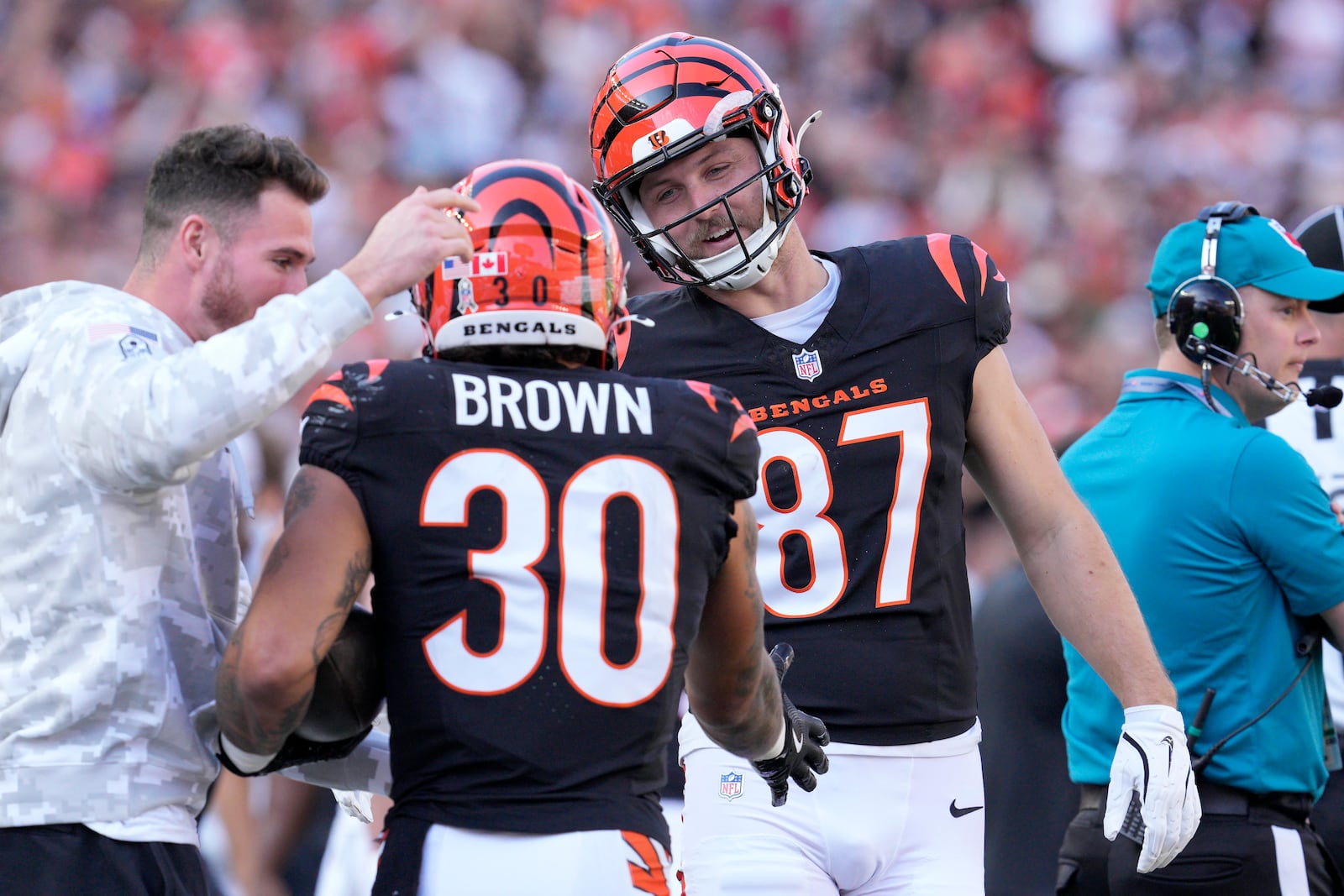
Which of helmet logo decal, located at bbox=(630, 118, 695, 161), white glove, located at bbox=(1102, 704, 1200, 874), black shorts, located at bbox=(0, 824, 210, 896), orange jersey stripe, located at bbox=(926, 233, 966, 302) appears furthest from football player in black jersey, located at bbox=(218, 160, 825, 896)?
white glove, located at bbox=(1102, 704, 1200, 874)

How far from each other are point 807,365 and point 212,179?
49.9 inches

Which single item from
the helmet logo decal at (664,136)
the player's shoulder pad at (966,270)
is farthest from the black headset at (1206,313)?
the helmet logo decal at (664,136)

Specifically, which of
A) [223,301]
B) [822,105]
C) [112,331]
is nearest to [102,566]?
[112,331]

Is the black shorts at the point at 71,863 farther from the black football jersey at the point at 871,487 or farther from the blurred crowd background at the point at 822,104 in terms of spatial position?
the blurred crowd background at the point at 822,104

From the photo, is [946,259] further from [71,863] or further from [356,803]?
[71,863]

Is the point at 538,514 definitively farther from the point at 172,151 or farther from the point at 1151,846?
the point at 1151,846

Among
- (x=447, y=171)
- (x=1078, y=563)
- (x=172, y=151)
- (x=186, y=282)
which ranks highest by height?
(x=447, y=171)

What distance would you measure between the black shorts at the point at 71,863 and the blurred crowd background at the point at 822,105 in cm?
841

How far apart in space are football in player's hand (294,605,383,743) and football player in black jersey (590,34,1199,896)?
3.28ft

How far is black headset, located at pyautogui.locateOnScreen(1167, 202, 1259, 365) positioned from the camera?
390 cm

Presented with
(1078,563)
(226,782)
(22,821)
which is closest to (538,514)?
(22,821)

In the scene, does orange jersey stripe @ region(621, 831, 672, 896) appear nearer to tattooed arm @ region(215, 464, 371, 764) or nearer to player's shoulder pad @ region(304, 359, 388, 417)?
tattooed arm @ region(215, 464, 371, 764)

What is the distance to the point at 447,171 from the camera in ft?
37.9

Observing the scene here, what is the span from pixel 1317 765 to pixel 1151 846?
74cm
